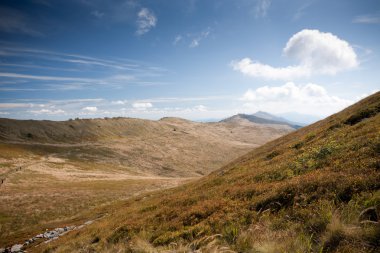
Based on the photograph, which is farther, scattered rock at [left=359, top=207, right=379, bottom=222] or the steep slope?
the steep slope

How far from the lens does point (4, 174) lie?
70500 millimetres

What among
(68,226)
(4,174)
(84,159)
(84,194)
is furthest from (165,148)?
(68,226)

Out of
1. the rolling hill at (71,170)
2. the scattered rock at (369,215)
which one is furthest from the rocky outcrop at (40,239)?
the scattered rock at (369,215)

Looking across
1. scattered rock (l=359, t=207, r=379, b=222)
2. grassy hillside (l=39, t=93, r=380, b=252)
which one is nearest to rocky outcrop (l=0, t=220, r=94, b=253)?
grassy hillside (l=39, t=93, r=380, b=252)

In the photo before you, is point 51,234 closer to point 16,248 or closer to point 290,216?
point 16,248

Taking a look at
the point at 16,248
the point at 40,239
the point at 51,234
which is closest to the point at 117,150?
the point at 51,234

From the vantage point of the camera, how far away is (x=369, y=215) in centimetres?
697

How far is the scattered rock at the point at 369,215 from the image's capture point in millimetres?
6871

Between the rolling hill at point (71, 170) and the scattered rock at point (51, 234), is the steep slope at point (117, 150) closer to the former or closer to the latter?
the rolling hill at point (71, 170)

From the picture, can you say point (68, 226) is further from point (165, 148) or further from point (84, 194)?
point (165, 148)

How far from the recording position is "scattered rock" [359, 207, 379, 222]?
6.87 meters

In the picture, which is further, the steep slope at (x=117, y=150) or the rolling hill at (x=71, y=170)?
the steep slope at (x=117, y=150)

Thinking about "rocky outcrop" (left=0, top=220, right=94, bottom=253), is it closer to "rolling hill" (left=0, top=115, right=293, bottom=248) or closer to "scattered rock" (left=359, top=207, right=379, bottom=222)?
"rolling hill" (left=0, top=115, right=293, bottom=248)

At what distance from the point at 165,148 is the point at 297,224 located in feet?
559
